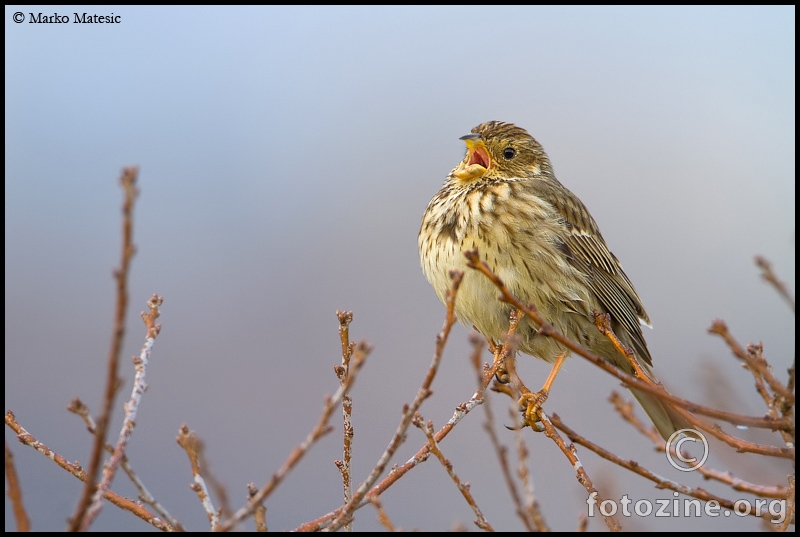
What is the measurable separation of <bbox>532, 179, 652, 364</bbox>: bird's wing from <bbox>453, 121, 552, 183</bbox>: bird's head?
25cm

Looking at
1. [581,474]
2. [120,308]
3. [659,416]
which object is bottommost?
[659,416]

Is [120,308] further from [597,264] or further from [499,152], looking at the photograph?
[499,152]

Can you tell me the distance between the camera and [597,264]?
593 cm

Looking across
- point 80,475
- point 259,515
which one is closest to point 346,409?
point 259,515

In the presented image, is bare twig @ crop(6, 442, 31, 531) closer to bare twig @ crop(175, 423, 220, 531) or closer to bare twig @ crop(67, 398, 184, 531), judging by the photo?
bare twig @ crop(67, 398, 184, 531)

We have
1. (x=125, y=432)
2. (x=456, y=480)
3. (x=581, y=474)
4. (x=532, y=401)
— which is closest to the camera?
(x=125, y=432)

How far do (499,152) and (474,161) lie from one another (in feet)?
0.71

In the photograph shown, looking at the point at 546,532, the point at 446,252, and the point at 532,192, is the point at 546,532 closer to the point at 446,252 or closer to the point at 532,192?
the point at 446,252

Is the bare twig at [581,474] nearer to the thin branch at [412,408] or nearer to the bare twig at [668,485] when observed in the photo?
the bare twig at [668,485]

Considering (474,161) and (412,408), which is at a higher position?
(474,161)

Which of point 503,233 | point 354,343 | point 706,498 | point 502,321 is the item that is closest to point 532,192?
point 503,233

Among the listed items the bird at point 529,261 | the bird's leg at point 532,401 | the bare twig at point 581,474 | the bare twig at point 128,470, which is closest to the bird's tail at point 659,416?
the bird at point 529,261

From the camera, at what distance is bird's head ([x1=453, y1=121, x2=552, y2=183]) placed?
6164mm

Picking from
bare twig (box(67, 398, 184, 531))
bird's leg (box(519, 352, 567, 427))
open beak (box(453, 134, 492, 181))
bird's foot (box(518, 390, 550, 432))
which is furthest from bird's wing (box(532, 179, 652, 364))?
bare twig (box(67, 398, 184, 531))
